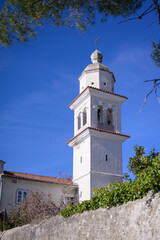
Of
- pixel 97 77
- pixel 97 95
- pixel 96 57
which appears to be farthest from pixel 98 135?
pixel 96 57

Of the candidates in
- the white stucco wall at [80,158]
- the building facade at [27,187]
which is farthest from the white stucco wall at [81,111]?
the building facade at [27,187]

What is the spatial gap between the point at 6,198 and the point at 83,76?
14351 millimetres

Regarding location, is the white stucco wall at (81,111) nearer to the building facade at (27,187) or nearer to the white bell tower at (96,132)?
the white bell tower at (96,132)

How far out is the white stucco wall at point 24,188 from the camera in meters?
25.5

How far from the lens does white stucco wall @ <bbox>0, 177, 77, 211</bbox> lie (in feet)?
83.7

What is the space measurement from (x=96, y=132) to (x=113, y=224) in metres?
17.9

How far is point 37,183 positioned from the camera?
27266mm

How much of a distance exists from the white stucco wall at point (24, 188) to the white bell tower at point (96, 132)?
1.52 m

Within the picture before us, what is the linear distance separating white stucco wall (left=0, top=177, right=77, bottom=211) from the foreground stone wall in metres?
11.3

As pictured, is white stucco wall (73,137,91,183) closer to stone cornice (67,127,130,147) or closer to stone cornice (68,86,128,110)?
stone cornice (67,127,130,147)

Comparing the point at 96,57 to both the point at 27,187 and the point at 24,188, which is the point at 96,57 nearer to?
the point at 27,187

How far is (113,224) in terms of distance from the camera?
960 cm

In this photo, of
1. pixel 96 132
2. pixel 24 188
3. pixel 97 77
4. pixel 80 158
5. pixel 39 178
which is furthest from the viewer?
pixel 97 77

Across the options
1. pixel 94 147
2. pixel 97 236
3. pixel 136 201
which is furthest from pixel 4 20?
pixel 94 147
